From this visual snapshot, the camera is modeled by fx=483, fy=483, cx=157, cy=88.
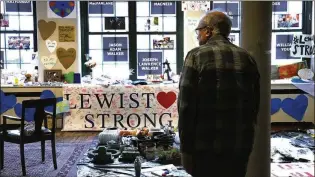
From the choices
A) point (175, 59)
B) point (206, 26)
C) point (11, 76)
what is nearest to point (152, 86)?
point (175, 59)

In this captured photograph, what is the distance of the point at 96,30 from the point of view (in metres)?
7.72

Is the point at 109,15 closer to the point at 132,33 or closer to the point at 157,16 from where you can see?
the point at 132,33

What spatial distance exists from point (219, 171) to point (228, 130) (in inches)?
8.9

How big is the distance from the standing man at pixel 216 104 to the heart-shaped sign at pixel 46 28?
517 centimetres

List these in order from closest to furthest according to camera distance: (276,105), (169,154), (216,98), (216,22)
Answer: (216,98)
(216,22)
(169,154)
(276,105)

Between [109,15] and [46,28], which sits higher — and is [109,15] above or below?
above

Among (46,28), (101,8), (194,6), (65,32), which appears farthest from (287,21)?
(46,28)

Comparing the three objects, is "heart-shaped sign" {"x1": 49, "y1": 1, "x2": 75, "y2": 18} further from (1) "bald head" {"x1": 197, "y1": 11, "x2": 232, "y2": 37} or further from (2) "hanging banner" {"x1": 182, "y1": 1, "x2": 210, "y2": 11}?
(1) "bald head" {"x1": 197, "y1": 11, "x2": 232, "y2": 37}

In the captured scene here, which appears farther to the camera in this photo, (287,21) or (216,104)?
(287,21)

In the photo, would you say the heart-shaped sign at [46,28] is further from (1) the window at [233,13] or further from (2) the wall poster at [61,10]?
(1) the window at [233,13]

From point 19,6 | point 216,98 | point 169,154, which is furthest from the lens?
point 19,6

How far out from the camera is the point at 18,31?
766 centimetres

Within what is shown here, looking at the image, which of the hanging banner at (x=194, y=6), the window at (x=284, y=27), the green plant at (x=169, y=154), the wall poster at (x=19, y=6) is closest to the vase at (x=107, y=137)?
the green plant at (x=169, y=154)

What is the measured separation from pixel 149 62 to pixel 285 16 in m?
2.29
